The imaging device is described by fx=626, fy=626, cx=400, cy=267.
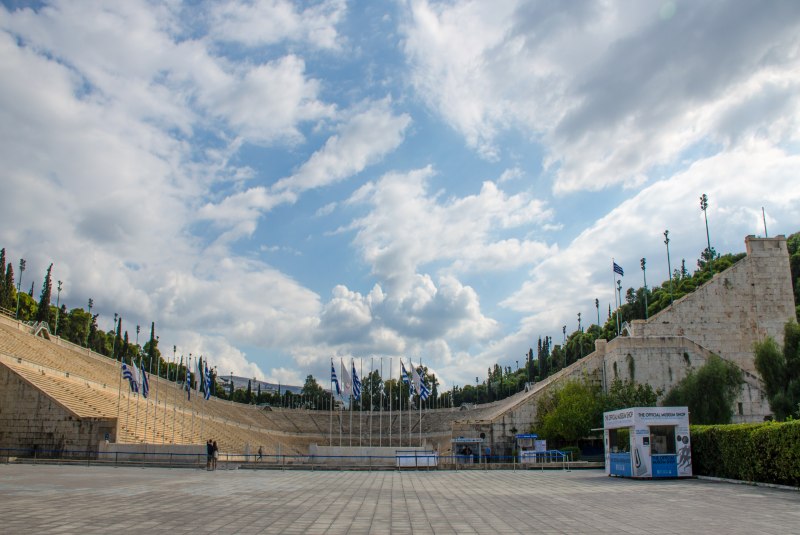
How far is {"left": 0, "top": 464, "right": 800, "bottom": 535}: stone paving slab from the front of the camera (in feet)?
35.0

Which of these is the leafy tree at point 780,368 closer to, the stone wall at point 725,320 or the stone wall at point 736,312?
the stone wall at point 725,320

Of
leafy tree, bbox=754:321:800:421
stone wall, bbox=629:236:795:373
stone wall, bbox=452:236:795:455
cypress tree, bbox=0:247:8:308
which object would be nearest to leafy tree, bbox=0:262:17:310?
cypress tree, bbox=0:247:8:308

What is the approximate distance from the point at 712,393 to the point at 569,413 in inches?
341

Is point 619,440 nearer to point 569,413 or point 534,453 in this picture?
point 534,453

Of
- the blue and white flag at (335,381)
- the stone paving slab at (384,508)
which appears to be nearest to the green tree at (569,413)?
the blue and white flag at (335,381)

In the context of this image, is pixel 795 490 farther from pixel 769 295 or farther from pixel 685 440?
pixel 769 295

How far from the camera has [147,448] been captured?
111ft

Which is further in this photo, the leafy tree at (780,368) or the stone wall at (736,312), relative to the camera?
the stone wall at (736,312)

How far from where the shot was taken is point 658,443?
23.6 meters

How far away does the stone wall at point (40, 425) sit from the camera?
36062 millimetres

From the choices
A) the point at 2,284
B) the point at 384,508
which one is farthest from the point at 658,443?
the point at 2,284

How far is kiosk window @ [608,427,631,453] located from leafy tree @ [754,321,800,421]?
1314 cm

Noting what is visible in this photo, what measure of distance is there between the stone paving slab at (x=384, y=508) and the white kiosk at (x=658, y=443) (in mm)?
2491

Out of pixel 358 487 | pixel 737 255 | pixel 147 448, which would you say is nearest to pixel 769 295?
pixel 737 255
